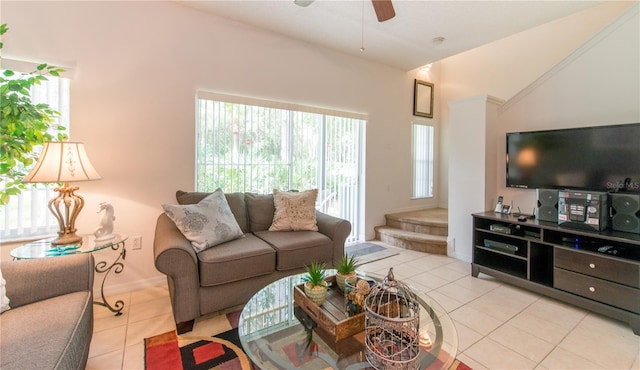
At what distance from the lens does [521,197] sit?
3.17 m

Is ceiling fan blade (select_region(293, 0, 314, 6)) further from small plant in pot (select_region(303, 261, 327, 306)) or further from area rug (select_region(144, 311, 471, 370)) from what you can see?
area rug (select_region(144, 311, 471, 370))

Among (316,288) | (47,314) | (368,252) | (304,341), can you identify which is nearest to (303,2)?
(316,288)

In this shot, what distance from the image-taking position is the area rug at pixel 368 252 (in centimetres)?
353

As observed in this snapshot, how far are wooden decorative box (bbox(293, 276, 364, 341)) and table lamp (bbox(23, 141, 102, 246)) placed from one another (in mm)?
1756

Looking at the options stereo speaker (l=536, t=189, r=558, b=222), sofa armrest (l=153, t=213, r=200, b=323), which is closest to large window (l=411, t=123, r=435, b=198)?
stereo speaker (l=536, t=189, r=558, b=222)

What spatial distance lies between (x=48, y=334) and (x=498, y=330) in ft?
8.48

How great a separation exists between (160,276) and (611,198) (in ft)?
13.5

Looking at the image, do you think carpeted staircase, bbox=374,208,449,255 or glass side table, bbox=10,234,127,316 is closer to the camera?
glass side table, bbox=10,234,127,316

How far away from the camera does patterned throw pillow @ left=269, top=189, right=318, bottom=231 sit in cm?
284

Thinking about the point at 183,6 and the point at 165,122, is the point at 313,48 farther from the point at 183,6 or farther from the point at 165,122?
the point at 165,122

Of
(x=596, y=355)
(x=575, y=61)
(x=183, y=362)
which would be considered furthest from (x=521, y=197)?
(x=183, y=362)

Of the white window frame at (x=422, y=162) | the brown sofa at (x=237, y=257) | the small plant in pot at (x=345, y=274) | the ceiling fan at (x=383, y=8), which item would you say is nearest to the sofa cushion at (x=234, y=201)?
the brown sofa at (x=237, y=257)

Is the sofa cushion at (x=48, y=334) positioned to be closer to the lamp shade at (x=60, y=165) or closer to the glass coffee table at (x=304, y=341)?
the glass coffee table at (x=304, y=341)

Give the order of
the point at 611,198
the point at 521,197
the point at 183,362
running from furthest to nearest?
the point at 521,197, the point at 611,198, the point at 183,362
